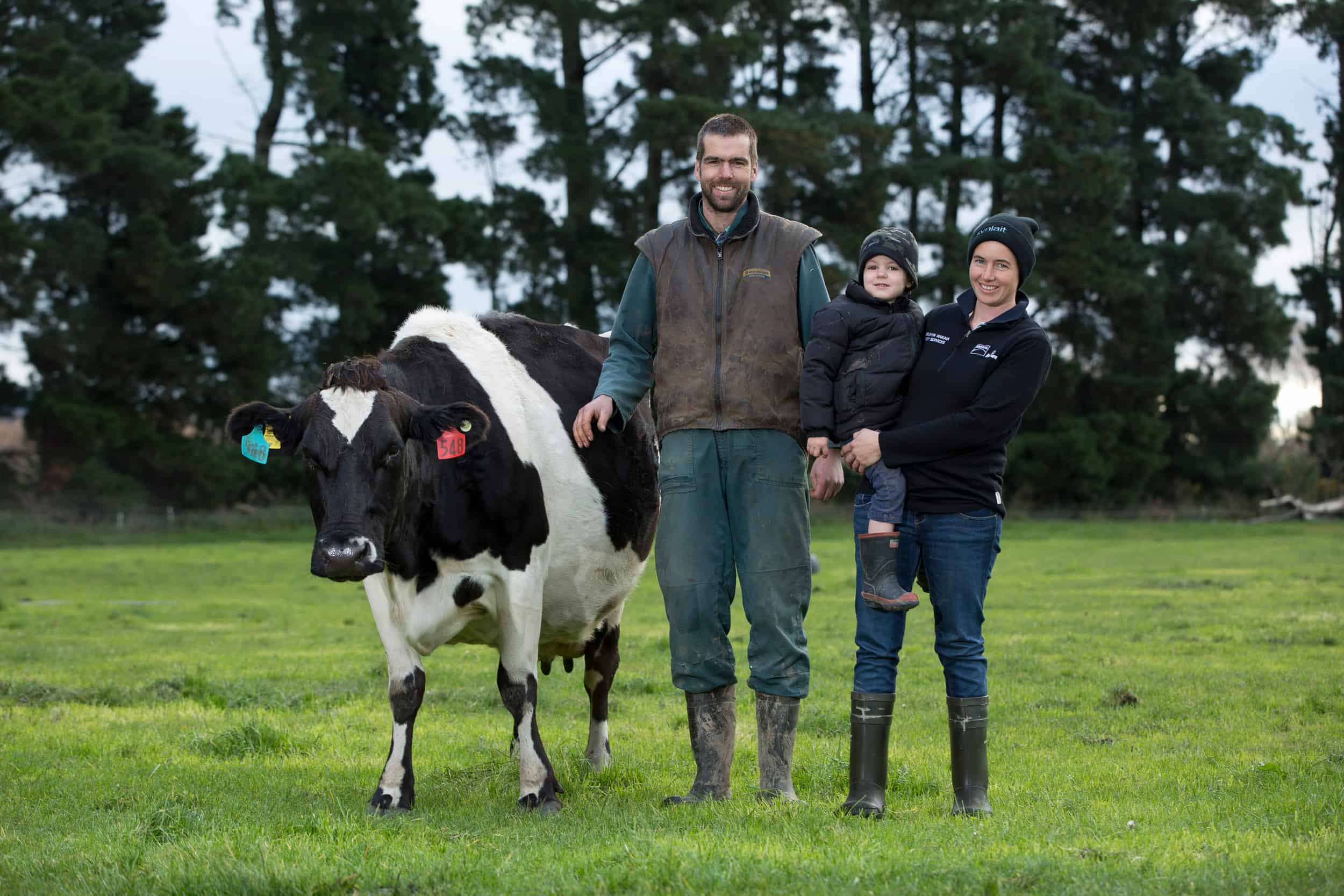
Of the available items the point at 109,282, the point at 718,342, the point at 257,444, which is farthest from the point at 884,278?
the point at 109,282

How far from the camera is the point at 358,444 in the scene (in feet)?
19.7

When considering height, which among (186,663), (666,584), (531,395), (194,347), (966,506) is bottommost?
(186,663)

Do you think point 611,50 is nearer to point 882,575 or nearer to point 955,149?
point 955,149

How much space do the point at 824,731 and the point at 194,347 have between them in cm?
3166

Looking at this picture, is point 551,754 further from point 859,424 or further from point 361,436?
point 859,424

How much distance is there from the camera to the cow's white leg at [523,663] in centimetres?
639

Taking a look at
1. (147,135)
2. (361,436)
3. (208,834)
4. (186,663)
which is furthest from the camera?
(147,135)

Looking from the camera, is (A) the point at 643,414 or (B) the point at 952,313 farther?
(A) the point at 643,414

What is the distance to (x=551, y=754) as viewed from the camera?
768 centimetres

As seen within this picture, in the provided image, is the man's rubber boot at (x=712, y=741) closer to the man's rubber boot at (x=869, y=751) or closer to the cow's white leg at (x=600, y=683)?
the man's rubber boot at (x=869, y=751)

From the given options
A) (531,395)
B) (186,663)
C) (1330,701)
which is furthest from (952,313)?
(186,663)

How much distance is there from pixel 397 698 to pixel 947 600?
2.53m

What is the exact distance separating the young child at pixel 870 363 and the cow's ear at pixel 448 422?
1.50 m

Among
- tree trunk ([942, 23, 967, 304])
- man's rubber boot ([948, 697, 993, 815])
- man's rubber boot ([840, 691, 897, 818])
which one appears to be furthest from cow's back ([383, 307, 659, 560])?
tree trunk ([942, 23, 967, 304])
